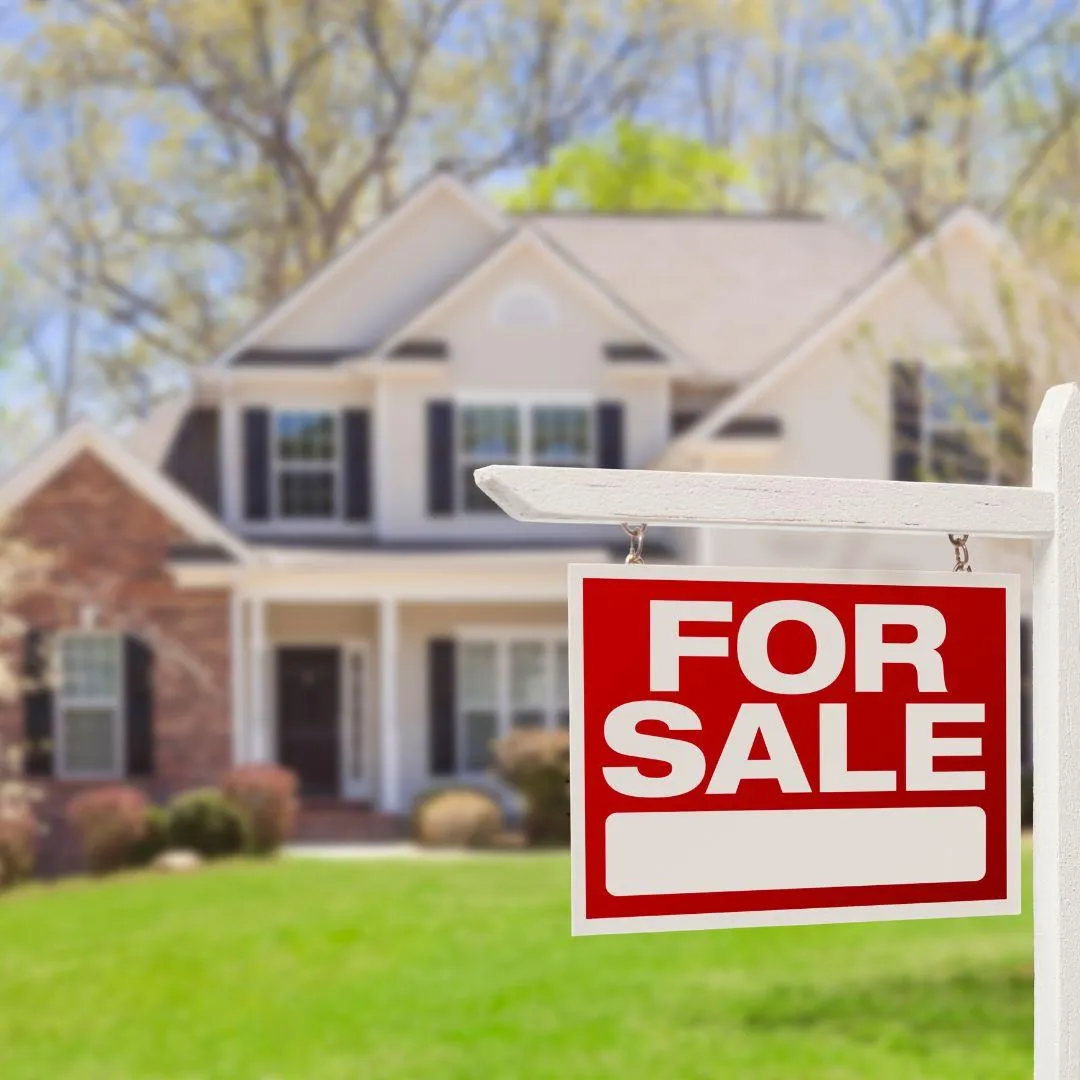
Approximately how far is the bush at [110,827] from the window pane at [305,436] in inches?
226

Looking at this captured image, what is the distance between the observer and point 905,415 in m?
20.4

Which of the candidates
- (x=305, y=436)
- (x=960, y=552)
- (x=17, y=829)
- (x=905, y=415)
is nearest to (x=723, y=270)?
(x=905, y=415)

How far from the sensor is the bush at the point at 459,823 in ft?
62.1

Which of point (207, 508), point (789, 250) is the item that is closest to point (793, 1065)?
point (207, 508)

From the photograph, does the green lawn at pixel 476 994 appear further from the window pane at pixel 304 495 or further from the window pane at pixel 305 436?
the window pane at pixel 305 436

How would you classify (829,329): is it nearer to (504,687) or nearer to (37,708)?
(504,687)

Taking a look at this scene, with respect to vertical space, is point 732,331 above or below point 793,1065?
above

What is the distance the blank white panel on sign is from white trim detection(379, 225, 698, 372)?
19222 mm

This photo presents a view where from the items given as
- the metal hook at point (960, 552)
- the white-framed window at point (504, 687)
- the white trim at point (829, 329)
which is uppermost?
the white trim at point (829, 329)

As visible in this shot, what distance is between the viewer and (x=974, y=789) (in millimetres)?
2768

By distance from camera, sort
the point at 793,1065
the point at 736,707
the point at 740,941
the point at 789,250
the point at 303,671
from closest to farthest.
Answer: the point at 736,707, the point at 793,1065, the point at 740,941, the point at 303,671, the point at 789,250

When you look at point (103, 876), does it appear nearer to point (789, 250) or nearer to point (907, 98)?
point (789, 250)

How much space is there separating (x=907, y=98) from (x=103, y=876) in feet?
80.9

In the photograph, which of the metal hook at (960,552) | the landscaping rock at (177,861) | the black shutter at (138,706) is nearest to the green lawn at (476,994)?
the landscaping rock at (177,861)
